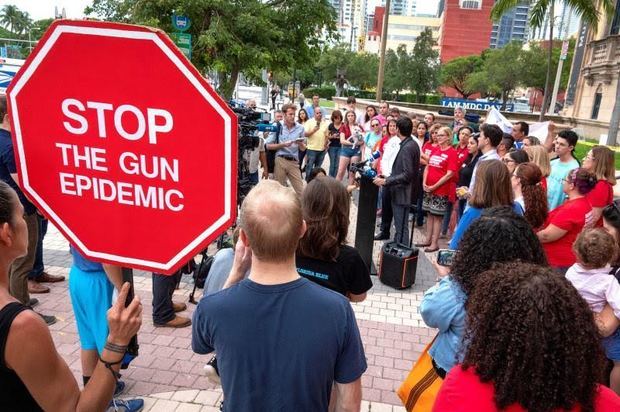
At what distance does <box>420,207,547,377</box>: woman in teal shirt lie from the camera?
82.4 inches

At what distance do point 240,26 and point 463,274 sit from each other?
32.6 feet

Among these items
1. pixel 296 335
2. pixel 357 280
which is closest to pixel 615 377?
pixel 357 280

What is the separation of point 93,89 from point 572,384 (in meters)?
1.55

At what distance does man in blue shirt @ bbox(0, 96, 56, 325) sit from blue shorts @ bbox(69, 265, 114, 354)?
4.31ft

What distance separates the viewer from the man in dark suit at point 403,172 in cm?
577

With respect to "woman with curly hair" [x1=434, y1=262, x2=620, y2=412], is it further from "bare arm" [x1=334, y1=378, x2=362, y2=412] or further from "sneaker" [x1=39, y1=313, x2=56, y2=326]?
"sneaker" [x1=39, y1=313, x2=56, y2=326]

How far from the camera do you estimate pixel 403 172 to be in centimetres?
579

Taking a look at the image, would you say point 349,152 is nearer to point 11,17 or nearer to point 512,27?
point 11,17

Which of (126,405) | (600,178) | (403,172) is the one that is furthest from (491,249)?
(403,172)

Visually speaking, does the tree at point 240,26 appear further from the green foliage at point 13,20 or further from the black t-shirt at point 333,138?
the green foliage at point 13,20

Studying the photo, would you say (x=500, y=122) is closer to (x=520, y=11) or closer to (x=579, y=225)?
(x=579, y=225)

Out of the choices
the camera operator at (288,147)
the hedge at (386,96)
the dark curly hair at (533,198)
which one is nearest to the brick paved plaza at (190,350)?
the dark curly hair at (533,198)

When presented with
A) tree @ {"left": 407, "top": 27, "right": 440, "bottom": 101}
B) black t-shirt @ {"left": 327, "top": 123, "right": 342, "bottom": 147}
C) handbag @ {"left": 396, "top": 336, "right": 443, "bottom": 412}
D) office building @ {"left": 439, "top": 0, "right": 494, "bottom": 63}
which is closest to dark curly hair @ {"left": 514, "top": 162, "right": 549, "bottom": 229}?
handbag @ {"left": 396, "top": 336, "right": 443, "bottom": 412}

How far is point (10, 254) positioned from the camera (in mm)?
1437
